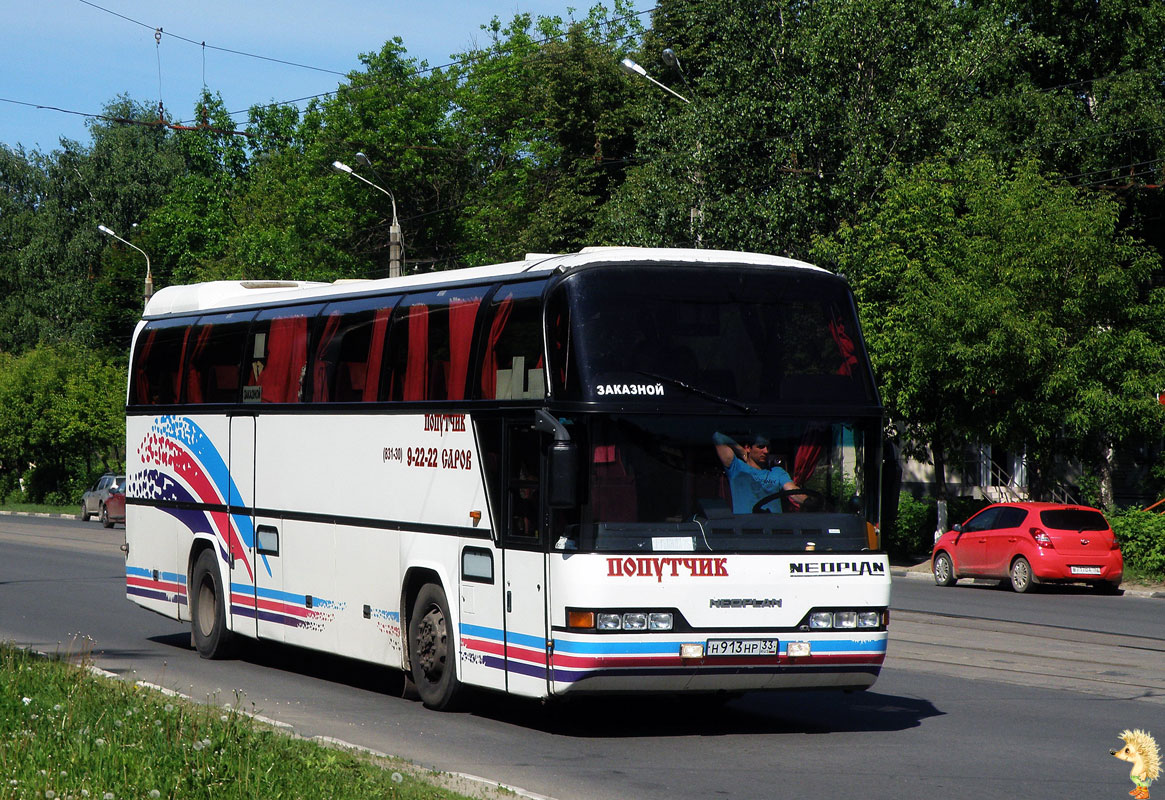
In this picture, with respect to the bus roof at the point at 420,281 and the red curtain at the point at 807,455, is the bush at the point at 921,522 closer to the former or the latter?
the bus roof at the point at 420,281

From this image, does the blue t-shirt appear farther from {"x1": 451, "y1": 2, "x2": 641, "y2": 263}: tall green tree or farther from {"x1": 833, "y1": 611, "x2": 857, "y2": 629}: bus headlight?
{"x1": 451, "y1": 2, "x2": 641, "y2": 263}: tall green tree

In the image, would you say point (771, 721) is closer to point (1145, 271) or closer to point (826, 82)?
point (1145, 271)

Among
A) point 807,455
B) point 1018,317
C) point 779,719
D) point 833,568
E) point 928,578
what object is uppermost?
point 1018,317

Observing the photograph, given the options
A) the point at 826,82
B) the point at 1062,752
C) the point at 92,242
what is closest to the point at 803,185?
the point at 826,82

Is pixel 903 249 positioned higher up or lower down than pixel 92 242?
Answer: lower down

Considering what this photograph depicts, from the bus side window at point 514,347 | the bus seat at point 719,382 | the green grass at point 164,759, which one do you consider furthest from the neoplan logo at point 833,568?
the green grass at point 164,759

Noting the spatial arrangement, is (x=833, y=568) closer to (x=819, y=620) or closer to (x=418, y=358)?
(x=819, y=620)

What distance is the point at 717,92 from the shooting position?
3603 centimetres

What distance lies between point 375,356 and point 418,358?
0.74m

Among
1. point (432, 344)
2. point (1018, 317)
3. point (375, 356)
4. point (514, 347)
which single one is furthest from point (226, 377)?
point (1018, 317)

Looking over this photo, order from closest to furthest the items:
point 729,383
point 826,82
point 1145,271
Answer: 1. point 729,383
2. point 1145,271
3. point 826,82

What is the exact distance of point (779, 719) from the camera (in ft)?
38.7

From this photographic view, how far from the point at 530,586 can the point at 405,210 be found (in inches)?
1978

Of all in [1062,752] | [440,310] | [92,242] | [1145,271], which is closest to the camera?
[1062,752]
